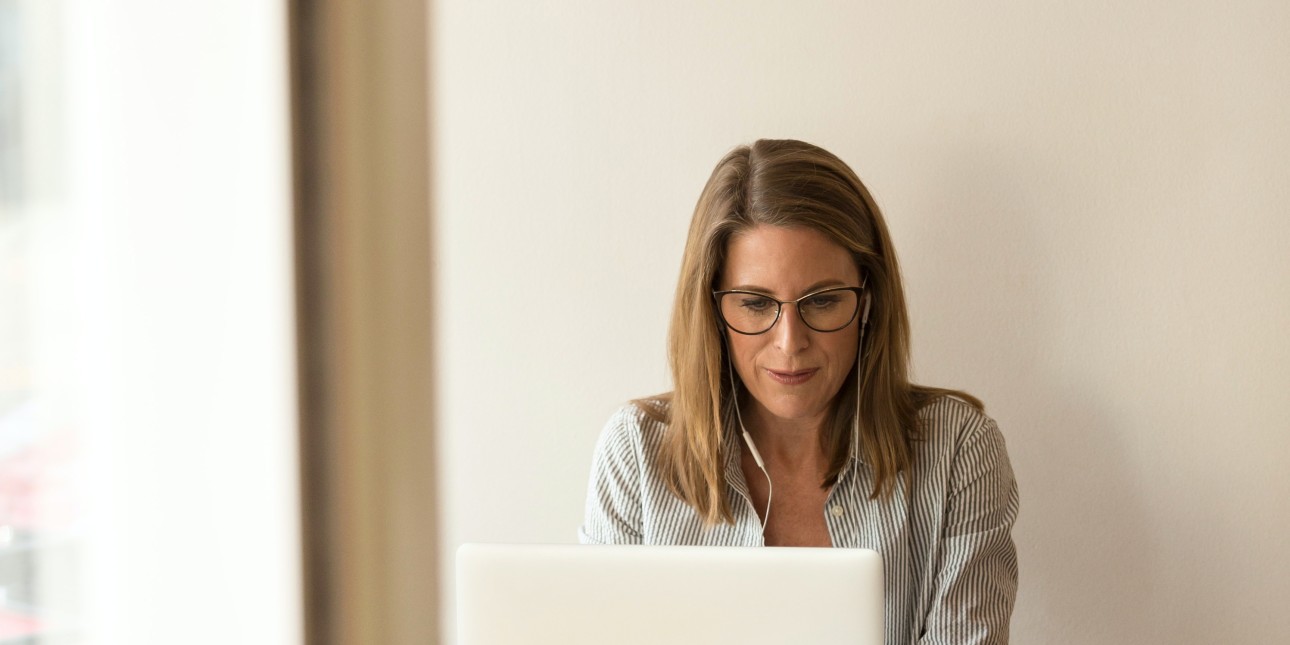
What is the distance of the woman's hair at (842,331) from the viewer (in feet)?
A: 4.88

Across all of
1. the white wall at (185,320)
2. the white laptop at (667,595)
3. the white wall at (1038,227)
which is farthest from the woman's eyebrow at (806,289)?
the white wall at (185,320)

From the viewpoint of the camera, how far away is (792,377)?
4.95 feet

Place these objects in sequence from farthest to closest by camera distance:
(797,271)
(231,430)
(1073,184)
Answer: (1073,184), (797,271), (231,430)

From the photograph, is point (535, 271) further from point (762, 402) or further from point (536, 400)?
point (762, 402)

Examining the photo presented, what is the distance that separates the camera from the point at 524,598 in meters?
1.03

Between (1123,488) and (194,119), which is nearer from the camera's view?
(194,119)

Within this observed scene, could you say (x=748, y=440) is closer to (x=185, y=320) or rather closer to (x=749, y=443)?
(x=749, y=443)

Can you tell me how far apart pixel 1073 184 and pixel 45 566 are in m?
1.59

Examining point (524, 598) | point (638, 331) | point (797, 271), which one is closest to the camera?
point (524, 598)

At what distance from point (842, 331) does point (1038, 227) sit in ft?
1.15

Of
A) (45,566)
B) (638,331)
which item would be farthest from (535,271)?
(45,566)

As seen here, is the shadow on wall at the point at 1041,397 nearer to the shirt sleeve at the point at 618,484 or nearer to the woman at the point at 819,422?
the woman at the point at 819,422

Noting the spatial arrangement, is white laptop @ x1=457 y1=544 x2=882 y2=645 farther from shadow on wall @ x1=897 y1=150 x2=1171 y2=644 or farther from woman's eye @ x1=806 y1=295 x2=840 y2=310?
shadow on wall @ x1=897 y1=150 x2=1171 y2=644

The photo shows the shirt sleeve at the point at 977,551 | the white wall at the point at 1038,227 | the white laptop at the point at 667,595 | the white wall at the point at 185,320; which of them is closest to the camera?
the white wall at the point at 185,320
